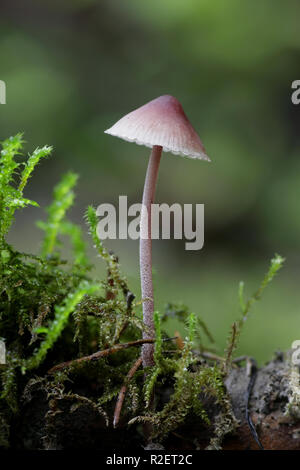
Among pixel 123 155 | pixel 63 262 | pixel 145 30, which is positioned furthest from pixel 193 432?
pixel 145 30

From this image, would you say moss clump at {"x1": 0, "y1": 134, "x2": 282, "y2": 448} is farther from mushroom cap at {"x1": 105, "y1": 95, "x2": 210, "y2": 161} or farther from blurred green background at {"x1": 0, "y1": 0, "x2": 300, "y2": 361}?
blurred green background at {"x1": 0, "y1": 0, "x2": 300, "y2": 361}

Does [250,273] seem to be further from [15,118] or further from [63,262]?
[63,262]

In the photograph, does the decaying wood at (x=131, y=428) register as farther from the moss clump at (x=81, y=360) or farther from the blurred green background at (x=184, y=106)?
the blurred green background at (x=184, y=106)

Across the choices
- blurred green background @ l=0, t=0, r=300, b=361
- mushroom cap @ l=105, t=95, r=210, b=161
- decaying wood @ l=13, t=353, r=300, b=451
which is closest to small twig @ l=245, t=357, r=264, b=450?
decaying wood @ l=13, t=353, r=300, b=451

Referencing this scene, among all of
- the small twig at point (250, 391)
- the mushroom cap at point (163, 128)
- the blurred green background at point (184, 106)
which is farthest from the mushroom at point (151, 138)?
the blurred green background at point (184, 106)

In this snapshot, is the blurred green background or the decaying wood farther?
the blurred green background

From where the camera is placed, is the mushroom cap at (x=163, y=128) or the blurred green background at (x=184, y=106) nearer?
the mushroom cap at (x=163, y=128)

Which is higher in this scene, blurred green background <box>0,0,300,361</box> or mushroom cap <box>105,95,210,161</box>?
blurred green background <box>0,0,300,361</box>

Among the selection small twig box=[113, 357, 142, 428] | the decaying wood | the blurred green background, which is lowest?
the decaying wood
